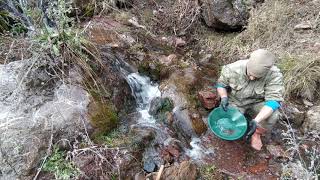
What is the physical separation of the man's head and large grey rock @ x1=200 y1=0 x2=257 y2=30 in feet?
7.33

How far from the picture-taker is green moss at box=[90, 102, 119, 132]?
3.81 metres

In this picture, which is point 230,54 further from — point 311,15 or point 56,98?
point 56,98

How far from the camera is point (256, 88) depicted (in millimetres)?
3855

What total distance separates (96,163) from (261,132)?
1859 mm

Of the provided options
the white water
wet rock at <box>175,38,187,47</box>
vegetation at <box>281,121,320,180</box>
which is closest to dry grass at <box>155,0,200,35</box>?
wet rock at <box>175,38,187,47</box>

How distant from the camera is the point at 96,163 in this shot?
3.41 m

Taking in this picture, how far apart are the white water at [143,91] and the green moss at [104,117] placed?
0.50 meters

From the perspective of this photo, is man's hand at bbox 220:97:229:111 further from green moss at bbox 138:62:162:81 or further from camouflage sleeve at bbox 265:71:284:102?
green moss at bbox 138:62:162:81

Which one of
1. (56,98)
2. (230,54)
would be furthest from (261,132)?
(56,98)

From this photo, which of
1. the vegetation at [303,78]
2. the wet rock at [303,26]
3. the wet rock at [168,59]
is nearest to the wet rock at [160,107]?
the wet rock at [168,59]

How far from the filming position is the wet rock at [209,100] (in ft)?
14.7

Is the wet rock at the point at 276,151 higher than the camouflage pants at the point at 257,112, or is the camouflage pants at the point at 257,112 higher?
the camouflage pants at the point at 257,112

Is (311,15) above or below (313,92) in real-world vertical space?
above

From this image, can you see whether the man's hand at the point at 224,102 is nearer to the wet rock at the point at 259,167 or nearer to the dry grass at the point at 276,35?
the wet rock at the point at 259,167
